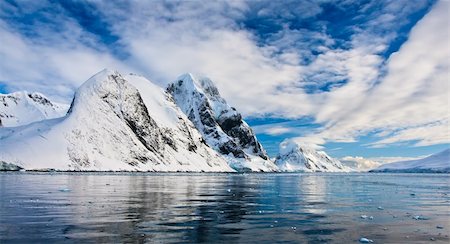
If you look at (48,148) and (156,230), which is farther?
(48,148)

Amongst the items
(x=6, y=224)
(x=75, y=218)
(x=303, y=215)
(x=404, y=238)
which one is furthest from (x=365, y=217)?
(x=6, y=224)

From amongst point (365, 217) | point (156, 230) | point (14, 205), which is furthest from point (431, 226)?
point (14, 205)

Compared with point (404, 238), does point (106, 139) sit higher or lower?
higher

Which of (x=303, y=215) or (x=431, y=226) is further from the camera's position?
(x=303, y=215)

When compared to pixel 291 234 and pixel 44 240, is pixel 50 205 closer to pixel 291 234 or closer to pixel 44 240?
pixel 44 240

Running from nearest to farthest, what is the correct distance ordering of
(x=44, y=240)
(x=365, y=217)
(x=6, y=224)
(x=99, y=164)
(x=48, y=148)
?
(x=44, y=240) < (x=6, y=224) < (x=365, y=217) < (x=48, y=148) < (x=99, y=164)

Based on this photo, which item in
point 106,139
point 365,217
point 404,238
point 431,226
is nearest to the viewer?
point 404,238

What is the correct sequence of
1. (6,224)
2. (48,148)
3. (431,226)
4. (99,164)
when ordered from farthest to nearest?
1. (99,164)
2. (48,148)
3. (431,226)
4. (6,224)

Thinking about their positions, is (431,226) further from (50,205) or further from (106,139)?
(106,139)

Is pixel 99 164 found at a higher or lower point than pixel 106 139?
lower
